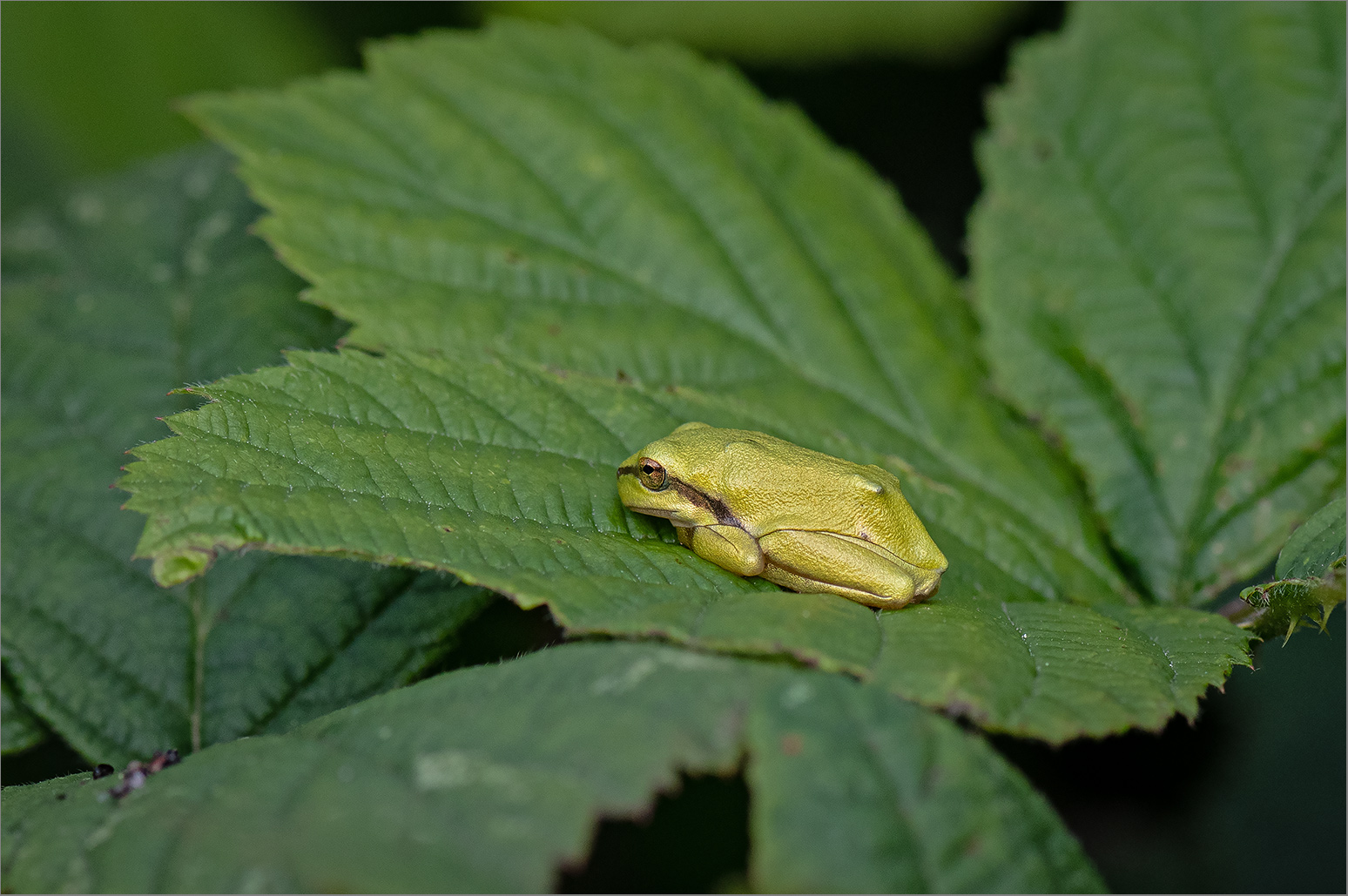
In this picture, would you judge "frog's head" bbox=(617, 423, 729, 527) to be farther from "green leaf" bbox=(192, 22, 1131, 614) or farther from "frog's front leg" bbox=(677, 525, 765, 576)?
"green leaf" bbox=(192, 22, 1131, 614)

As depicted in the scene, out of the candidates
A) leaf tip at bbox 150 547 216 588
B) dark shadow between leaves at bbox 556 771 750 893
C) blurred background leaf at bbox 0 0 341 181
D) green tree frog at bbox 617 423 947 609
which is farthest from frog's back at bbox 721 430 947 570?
blurred background leaf at bbox 0 0 341 181

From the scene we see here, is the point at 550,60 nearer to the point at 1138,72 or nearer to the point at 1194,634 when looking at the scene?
the point at 1138,72

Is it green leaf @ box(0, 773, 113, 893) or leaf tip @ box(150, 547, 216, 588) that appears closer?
green leaf @ box(0, 773, 113, 893)

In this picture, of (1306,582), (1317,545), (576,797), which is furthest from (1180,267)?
(576,797)

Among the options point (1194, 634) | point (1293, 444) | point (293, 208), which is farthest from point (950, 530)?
point (293, 208)

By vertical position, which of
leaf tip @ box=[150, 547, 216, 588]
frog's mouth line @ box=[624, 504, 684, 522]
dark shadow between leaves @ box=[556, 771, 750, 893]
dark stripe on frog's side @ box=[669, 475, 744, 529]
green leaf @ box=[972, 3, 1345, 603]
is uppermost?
green leaf @ box=[972, 3, 1345, 603]

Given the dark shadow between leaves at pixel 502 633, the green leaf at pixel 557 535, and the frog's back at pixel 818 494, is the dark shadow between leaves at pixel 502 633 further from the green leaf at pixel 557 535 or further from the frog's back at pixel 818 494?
the frog's back at pixel 818 494
